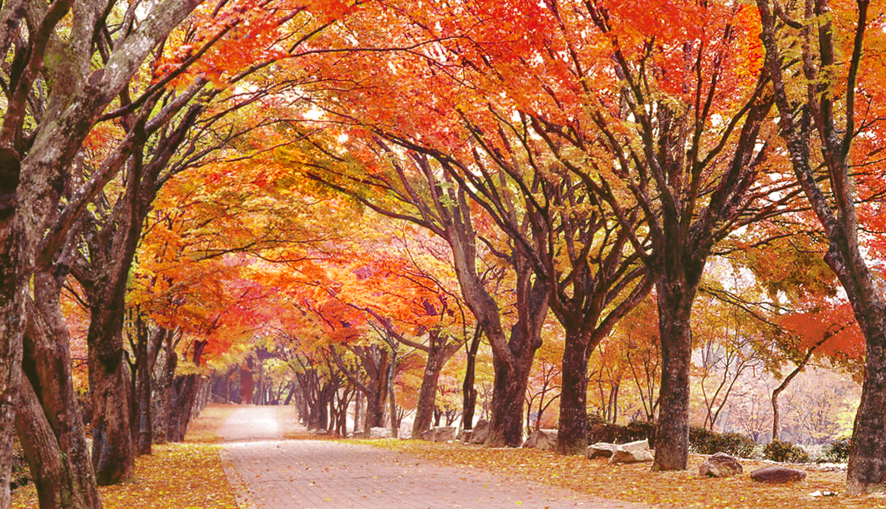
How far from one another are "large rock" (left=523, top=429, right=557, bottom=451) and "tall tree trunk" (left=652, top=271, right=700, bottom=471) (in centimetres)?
468

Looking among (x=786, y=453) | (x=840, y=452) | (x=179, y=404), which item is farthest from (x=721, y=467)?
(x=179, y=404)

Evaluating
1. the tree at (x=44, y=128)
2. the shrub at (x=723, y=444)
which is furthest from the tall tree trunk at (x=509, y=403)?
the tree at (x=44, y=128)

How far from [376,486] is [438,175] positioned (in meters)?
10.6

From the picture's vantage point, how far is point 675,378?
34.9 ft

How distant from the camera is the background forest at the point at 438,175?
5.93 meters

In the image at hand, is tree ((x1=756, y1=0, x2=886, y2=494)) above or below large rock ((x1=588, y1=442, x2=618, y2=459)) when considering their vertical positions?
above

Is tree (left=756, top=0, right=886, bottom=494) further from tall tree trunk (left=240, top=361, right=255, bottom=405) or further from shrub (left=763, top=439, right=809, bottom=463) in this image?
tall tree trunk (left=240, top=361, right=255, bottom=405)

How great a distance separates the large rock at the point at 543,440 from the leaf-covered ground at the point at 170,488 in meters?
7.31

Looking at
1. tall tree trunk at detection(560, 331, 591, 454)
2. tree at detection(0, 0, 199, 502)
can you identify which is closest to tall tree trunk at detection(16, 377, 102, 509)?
tree at detection(0, 0, 199, 502)

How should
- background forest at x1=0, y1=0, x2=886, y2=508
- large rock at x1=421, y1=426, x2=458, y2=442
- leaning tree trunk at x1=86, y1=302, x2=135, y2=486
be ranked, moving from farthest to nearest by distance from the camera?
large rock at x1=421, y1=426, x2=458, y2=442 → leaning tree trunk at x1=86, y1=302, x2=135, y2=486 → background forest at x1=0, y1=0, x2=886, y2=508

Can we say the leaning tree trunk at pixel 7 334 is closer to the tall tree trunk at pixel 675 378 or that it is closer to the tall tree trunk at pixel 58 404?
the tall tree trunk at pixel 58 404

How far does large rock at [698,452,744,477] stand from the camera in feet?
32.5

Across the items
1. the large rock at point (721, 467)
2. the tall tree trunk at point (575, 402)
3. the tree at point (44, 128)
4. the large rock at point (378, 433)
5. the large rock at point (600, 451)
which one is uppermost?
the tree at point (44, 128)

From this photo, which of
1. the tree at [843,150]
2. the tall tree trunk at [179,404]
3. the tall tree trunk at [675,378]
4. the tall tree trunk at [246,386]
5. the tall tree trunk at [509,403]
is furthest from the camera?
the tall tree trunk at [246,386]
